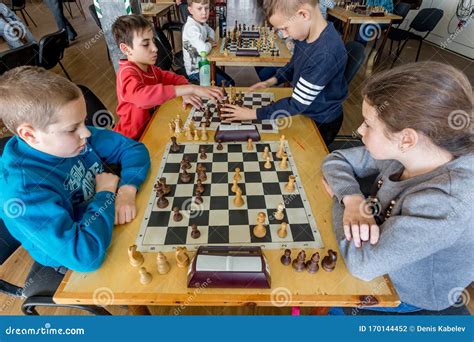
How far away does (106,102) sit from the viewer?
3.28 m

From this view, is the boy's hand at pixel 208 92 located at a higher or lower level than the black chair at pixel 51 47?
higher

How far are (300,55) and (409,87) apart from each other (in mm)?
936

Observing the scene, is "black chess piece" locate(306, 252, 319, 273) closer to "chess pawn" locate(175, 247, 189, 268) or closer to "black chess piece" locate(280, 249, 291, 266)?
"black chess piece" locate(280, 249, 291, 266)

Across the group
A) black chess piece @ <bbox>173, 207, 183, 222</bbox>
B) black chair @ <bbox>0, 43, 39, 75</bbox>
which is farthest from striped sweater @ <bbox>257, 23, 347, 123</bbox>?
black chair @ <bbox>0, 43, 39, 75</bbox>

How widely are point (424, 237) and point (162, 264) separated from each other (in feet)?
2.09

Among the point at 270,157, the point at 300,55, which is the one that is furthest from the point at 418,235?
the point at 300,55

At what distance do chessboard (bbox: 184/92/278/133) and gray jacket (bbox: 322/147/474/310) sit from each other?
1.89ft

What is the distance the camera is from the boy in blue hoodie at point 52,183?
729 millimetres

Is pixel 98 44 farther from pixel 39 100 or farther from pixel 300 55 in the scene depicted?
pixel 39 100

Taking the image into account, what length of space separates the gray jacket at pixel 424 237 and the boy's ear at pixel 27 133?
91 cm

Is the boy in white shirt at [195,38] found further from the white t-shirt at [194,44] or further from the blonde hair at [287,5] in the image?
the blonde hair at [287,5]

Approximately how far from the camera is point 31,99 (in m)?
0.79

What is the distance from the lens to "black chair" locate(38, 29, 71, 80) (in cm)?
270

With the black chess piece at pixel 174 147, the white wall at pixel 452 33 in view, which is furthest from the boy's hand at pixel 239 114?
the white wall at pixel 452 33
